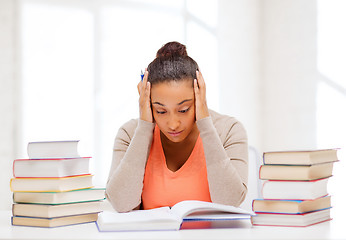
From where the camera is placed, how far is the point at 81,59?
371 centimetres

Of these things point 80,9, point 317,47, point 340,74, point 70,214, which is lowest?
point 70,214

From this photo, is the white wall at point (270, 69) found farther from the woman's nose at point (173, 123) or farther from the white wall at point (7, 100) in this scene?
the woman's nose at point (173, 123)

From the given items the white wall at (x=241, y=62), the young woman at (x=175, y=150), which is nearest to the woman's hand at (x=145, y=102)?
the young woman at (x=175, y=150)

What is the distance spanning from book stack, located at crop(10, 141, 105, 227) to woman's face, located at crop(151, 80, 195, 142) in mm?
340

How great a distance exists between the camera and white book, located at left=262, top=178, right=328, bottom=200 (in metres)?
1.04

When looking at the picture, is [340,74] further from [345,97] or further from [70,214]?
[70,214]

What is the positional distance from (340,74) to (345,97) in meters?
0.20

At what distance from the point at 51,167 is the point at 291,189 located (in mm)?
614

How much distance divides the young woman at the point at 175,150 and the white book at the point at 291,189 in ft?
1.09

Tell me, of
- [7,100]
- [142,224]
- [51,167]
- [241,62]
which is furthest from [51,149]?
[241,62]

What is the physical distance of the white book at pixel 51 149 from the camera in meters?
1.15

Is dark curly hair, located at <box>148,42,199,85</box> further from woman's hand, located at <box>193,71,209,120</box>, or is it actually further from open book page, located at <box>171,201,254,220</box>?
open book page, located at <box>171,201,254,220</box>

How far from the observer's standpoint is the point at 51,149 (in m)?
1.16

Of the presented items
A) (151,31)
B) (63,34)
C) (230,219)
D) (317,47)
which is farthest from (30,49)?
(230,219)
